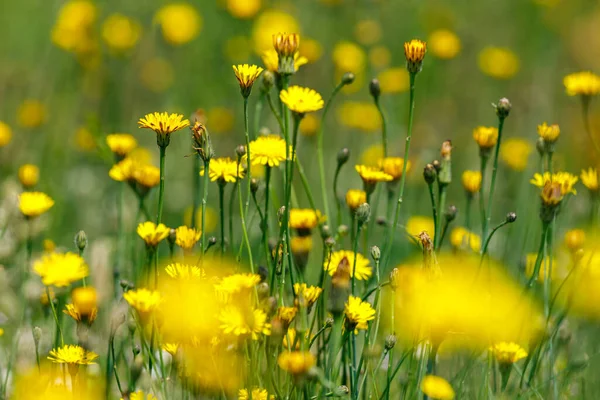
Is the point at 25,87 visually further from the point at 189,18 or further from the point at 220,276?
the point at 220,276

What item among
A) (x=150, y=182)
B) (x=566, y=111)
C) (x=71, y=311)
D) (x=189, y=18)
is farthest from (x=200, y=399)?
(x=566, y=111)

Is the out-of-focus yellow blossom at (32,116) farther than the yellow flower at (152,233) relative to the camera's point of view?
Yes

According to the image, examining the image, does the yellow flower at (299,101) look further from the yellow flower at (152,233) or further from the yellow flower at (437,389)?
the yellow flower at (437,389)

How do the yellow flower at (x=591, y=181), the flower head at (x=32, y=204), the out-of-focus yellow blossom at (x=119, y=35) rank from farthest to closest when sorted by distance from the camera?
the out-of-focus yellow blossom at (x=119, y=35) → the yellow flower at (x=591, y=181) → the flower head at (x=32, y=204)

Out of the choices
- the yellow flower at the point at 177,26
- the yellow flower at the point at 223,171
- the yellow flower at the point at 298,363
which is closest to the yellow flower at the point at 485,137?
the yellow flower at the point at 223,171

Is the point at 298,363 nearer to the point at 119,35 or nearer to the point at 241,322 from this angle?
the point at 241,322

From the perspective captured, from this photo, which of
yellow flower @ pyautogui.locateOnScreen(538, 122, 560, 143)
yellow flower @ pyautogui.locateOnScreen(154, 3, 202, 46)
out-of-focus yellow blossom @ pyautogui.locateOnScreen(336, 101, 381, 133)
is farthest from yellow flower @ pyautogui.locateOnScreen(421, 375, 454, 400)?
yellow flower @ pyautogui.locateOnScreen(154, 3, 202, 46)

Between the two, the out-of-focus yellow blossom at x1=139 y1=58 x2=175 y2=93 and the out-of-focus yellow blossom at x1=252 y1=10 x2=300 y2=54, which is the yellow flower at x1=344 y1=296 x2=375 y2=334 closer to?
the out-of-focus yellow blossom at x1=252 y1=10 x2=300 y2=54
